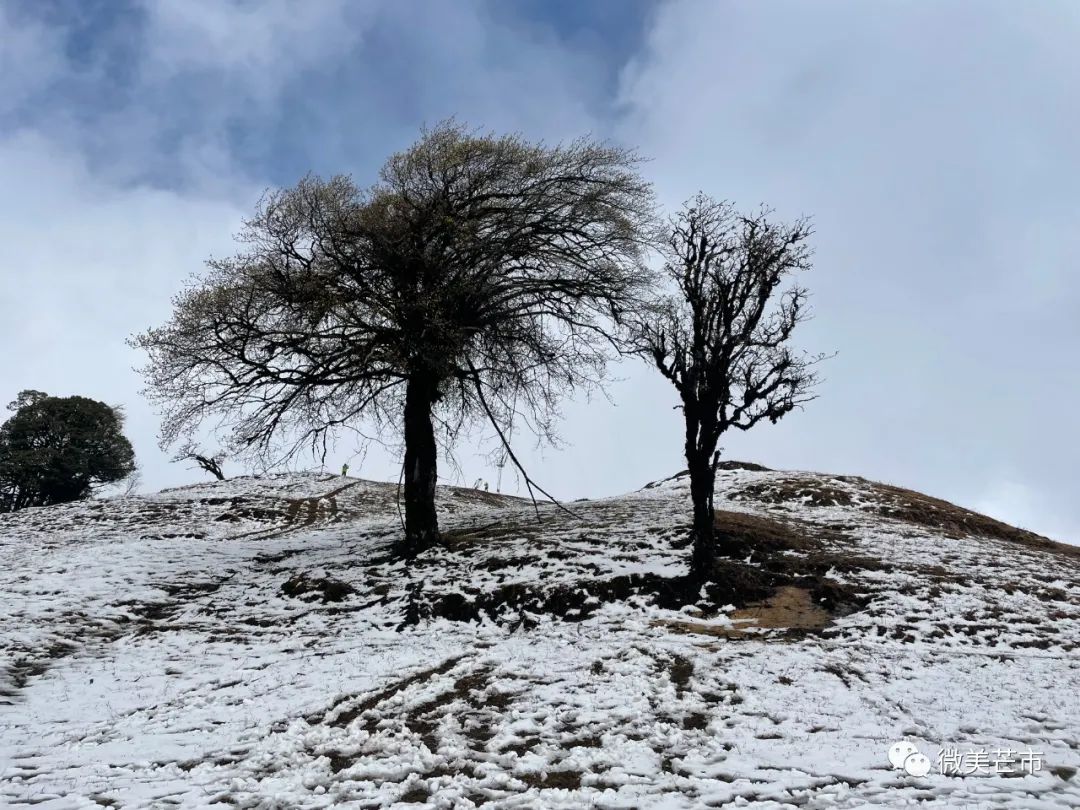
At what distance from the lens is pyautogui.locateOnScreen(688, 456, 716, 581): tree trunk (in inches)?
468

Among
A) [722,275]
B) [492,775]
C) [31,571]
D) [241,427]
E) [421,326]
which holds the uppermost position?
[722,275]

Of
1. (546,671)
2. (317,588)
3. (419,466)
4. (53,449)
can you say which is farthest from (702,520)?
(53,449)

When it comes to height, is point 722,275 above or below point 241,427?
above

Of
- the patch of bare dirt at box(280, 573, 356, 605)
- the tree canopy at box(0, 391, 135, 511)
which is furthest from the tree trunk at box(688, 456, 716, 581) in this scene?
the tree canopy at box(0, 391, 135, 511)

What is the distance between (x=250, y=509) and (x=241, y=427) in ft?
38.1

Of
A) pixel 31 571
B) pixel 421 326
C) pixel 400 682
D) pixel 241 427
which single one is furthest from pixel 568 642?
pixel 31 571

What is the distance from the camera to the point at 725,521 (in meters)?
16.0

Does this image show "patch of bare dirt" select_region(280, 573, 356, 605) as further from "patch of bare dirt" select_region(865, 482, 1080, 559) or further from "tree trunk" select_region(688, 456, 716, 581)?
"patch of bare dirt" select_region(865, 482, 1080, 559)

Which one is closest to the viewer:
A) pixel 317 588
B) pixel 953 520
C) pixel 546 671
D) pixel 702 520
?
pixel 546 671

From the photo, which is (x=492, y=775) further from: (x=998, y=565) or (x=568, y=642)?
(x=998, y=565)

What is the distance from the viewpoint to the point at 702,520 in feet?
39.6

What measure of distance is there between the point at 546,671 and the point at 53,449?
133 feet

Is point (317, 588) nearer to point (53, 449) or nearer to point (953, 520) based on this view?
point (953, 520)

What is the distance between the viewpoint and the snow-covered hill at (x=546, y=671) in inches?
222
